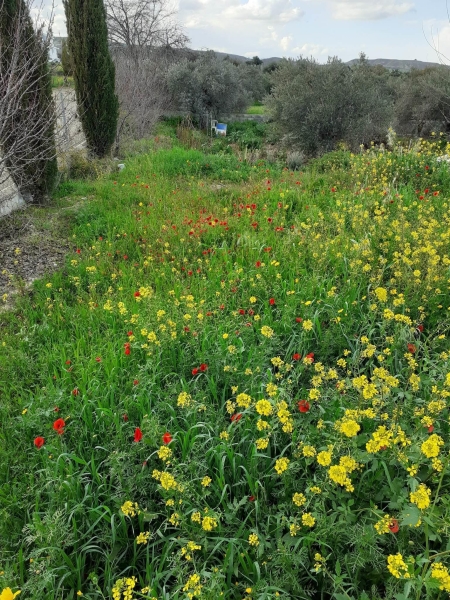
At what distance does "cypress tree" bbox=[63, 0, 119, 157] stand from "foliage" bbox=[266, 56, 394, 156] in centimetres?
574

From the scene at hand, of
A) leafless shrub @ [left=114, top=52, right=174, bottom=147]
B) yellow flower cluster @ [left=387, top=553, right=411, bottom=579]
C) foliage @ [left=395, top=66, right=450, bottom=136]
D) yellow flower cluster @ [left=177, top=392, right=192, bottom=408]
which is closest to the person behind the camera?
yellow flower cluster @ [left=387, top=553, right=411, bottom=579]

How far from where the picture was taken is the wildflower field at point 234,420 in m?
1.53

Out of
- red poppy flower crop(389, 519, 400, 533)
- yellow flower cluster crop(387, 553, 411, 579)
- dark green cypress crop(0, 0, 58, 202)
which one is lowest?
red poppy flower crop(389, 519, 400, 533)

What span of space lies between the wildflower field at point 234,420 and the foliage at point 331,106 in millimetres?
8328

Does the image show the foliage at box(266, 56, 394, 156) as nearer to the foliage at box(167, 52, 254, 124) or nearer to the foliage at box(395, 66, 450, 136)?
the foliage at box(395, 66, 450, 136)

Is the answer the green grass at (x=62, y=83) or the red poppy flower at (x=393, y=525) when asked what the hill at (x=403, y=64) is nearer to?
the green grass at (x=62, y=83)

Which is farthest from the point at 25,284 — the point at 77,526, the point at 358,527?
the point at 358,527

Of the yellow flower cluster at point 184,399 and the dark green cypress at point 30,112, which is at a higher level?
the dark green cypress at point 30,112

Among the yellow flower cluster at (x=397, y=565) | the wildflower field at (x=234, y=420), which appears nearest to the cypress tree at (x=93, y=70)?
the wildflower field at (x=234, y=420)

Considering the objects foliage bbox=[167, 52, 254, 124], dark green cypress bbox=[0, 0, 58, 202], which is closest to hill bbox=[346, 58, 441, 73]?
foliage bbox=[167, 52, 254, 124]

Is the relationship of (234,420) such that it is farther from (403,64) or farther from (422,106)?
(403,64)

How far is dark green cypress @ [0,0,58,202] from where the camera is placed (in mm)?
5289

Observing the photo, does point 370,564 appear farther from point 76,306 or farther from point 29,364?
point 76,306

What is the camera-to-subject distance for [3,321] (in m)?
3.59
